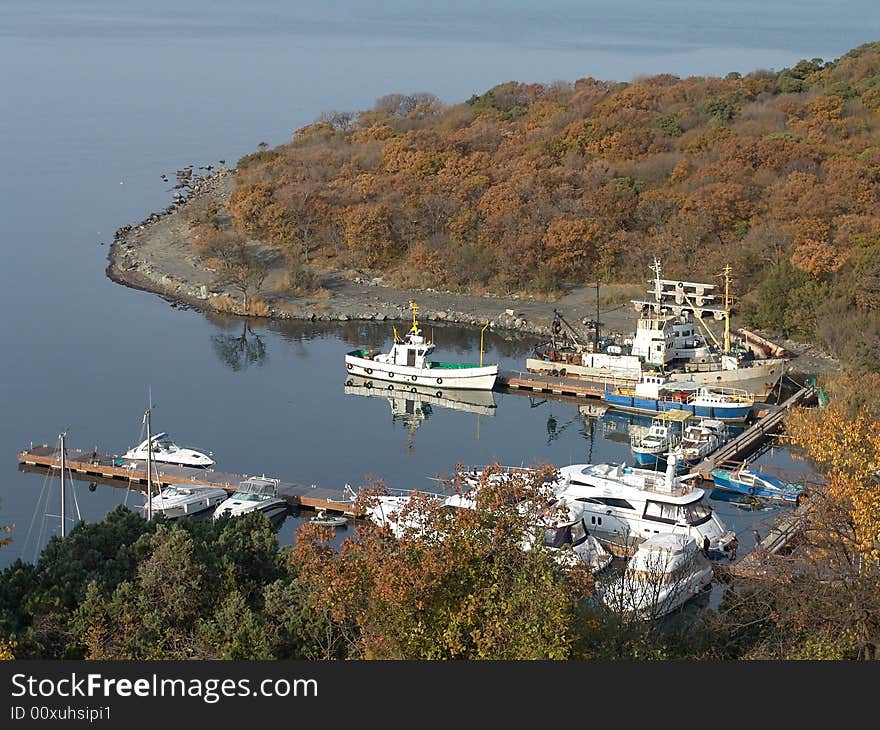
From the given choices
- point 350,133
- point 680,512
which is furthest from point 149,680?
point 350,133

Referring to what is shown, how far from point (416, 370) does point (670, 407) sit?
18.1 ft

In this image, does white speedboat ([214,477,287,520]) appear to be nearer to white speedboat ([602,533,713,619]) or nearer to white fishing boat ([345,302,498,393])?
white speedboat ([602,533,713,619])

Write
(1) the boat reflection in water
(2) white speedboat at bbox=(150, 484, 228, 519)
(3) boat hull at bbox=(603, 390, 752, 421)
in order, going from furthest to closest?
1. (1) the boat reflection in water
2. (3) boat hull at bbox=(603, 390, 752, 421)
3. (2) white speedboat at bbox=(150, 484, 228, 519)

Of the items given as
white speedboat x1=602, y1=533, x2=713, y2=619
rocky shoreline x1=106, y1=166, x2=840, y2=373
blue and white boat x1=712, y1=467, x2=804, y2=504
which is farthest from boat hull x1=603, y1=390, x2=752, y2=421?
white speedboat x1=602, y1=533, x2=713, y2=619

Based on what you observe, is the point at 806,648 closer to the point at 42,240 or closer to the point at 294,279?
the point at 294,279

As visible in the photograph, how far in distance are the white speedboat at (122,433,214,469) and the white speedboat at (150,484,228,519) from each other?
1230 mm

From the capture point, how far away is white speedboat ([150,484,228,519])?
19797 mm

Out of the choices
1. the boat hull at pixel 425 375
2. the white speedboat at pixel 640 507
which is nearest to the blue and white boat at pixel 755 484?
the white speedboat at pixel 640 507

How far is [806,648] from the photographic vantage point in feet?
31.8

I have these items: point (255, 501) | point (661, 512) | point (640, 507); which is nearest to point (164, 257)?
point (255, 501)

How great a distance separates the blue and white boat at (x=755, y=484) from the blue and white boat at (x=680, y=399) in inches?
154

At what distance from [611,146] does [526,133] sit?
3.73 meters

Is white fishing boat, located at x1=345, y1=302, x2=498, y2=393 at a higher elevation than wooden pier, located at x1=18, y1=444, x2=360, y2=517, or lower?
higher

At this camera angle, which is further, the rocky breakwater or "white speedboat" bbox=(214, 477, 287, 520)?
the rocky breakwater
